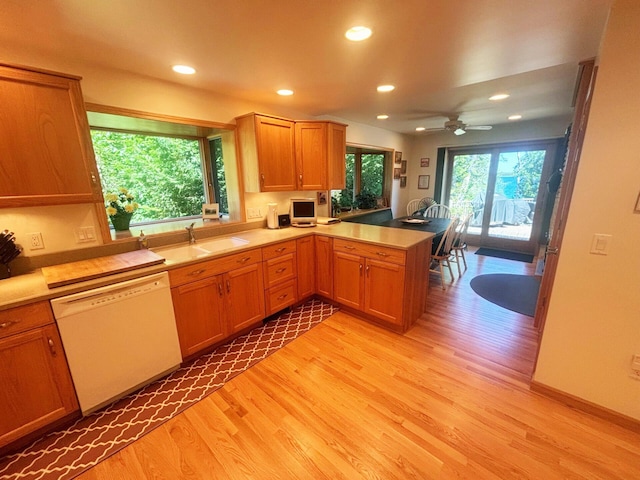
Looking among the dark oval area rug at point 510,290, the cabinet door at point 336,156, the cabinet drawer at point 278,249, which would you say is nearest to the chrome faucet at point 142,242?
the cabinet drawer at point 278,249

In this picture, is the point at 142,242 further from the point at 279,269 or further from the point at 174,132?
the point at 174,132

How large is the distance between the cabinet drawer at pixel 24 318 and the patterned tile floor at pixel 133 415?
750 millimetres

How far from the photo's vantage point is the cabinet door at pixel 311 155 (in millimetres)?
3066

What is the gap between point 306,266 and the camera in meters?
3.01

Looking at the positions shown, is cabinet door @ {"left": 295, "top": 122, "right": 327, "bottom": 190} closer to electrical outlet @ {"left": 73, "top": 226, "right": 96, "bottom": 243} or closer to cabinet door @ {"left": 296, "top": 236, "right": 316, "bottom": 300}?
cabinet door @ {"left": 296, "top": 236, "right": 316, "bottom": 300}

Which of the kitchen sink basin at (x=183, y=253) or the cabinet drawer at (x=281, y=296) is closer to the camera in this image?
the kitchen sink basin at (x=183, y=253)

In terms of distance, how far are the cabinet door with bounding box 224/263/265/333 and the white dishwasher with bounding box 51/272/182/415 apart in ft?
1.54

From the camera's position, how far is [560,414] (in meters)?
1.68

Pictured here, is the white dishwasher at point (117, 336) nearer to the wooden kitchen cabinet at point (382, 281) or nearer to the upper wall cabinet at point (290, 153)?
the upper wall cabinet at point (290, 153)

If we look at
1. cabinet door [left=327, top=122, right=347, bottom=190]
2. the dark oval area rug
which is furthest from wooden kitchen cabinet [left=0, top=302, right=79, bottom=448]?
the dark oval area rug

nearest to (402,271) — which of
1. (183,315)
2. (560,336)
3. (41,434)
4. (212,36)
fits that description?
(560,336)

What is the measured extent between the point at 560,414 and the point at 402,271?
4.46 ft

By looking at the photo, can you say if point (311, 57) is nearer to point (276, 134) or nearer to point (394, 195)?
point (276, 134)

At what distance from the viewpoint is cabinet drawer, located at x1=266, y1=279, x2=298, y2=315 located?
268 centimetres
